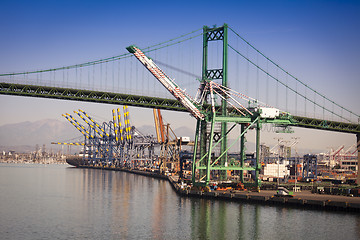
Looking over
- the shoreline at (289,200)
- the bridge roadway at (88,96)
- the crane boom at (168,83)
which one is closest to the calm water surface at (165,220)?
the shoreline at (289,200)

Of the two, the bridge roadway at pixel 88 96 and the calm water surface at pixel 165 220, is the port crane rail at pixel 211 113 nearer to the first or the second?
the calm water surface at pixel 165 220

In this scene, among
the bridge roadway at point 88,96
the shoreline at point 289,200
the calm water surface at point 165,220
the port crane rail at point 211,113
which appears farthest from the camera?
the bridge roadway at point 88,96

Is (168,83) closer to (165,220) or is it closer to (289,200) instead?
(289,200)

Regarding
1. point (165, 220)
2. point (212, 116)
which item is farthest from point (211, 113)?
point (165, 220)

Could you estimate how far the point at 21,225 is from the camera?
58969 millimetres

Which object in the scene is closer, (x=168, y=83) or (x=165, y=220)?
(x=165, y=220)

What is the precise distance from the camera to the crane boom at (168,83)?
87500mm

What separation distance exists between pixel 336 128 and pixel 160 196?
6553cm

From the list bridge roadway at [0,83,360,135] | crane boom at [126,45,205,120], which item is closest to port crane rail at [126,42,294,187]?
crane boom at [126,45,205,120]

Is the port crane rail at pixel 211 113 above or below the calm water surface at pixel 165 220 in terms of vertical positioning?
above

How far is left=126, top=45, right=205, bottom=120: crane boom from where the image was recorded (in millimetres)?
87500

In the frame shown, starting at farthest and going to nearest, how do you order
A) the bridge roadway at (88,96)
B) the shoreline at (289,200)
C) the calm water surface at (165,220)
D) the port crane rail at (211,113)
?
the bridge roadway at (88,96) < the port crane rail at (211,113) < the shoreline at (289,200) < the calm water surface at (165,220)

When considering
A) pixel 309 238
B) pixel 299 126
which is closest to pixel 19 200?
pixel 309 238

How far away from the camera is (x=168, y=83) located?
291ft
